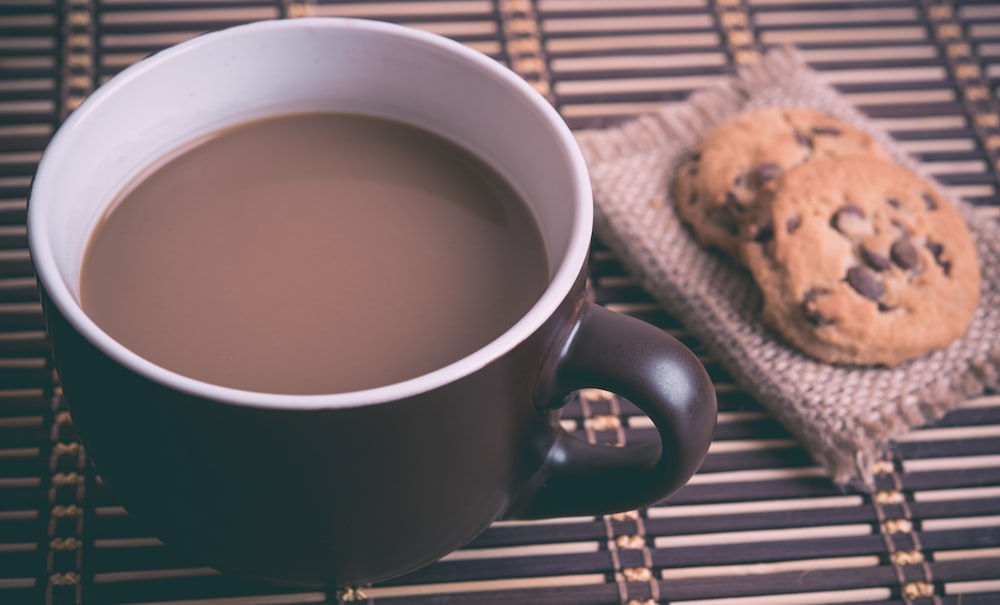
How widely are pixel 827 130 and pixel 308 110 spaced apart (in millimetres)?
576

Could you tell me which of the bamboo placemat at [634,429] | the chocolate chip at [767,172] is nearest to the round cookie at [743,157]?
the chocolate chip at [767,172]

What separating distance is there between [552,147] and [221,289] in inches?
9.9

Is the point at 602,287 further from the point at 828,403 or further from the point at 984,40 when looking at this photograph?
A: the point at 984,40

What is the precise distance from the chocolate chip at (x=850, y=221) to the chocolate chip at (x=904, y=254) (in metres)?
0.03

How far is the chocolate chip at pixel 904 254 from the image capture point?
3.24ft

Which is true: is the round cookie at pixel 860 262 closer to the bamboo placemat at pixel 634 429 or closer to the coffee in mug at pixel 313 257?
the bamboo placemat at pixel 634 429

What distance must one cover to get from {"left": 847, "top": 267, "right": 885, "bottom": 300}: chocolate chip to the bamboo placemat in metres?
0.14

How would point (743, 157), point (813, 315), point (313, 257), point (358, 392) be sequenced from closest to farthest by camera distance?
point (358, 392), point (313, 257), point (813, 315), point (743, 157)

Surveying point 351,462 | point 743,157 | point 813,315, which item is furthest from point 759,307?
point 351,462

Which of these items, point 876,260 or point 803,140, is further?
point 803,140

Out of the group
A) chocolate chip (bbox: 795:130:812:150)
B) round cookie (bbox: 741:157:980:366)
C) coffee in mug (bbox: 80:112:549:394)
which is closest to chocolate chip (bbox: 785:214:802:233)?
round cookie (bbox: 741:157:980:366)

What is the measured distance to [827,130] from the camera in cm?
109

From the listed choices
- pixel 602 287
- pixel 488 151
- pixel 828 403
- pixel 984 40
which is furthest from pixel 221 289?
pixel 984 40

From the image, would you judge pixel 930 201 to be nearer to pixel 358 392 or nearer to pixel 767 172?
pixel 767 172
